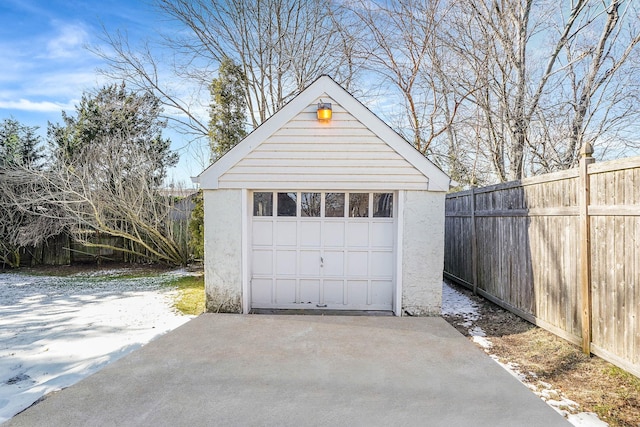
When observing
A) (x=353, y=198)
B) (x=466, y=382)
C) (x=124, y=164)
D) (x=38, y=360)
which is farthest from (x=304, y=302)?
(x=124, y=164)

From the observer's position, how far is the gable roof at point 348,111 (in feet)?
20.2

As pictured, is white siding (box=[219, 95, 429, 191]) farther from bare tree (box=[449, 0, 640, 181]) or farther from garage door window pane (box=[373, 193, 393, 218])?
bare tree (box=[449, 0, 640, 181])

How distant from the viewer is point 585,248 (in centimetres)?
423

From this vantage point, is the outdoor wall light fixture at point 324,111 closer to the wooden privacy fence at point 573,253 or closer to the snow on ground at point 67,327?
the wooden privacy fence at point 573,253

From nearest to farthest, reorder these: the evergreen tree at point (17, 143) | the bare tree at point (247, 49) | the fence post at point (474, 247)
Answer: the fence post at point (474, 247), the evergreen tree at point (17, 143), the bare tree at point (247, 49)

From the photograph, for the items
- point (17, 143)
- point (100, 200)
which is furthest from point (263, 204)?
point (17, 143)

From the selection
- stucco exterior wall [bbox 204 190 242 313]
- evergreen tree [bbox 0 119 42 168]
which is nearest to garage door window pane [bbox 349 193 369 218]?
stucco exterior wall [bbox 204 190 242 313]

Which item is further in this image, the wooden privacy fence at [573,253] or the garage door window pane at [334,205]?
the garage door window pane at [334,205]

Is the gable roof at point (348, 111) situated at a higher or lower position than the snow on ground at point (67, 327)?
higher

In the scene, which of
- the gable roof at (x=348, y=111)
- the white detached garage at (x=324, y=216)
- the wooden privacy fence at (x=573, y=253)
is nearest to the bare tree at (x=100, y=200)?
the gable roof at (x=348, y=111)

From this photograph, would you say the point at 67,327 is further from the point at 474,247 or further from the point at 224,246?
the point at 474,247

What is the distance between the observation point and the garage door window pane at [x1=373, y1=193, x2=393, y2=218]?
654 centimetres

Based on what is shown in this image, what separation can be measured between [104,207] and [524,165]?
12329 millimetres

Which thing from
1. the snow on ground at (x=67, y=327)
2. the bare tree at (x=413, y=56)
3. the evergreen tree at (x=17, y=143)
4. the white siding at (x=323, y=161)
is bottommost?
the snow on ground at (x=67, y=327)
